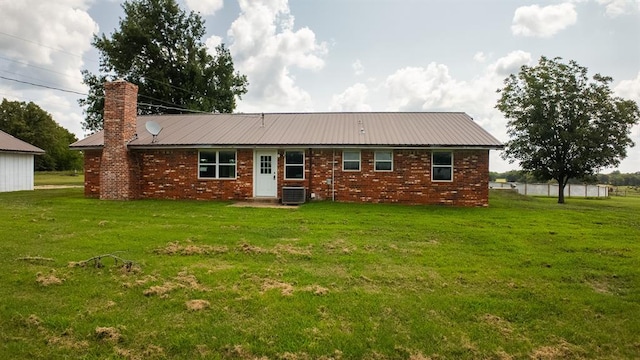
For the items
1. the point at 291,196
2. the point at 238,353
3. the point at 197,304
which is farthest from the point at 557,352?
the point at 291,196

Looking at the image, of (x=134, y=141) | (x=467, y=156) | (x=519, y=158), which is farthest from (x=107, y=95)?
(x=519, y=158)

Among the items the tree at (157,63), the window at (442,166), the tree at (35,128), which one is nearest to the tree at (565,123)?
the window at (442,166)

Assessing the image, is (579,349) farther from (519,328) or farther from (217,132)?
(217,132)

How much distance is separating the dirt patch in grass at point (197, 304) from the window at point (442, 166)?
36.7 feet

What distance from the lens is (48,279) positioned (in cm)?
479

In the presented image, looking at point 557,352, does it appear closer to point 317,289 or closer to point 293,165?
point 317,289

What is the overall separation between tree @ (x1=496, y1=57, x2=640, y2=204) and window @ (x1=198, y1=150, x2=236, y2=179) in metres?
14.6

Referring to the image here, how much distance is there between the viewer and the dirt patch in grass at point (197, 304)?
4.01 m

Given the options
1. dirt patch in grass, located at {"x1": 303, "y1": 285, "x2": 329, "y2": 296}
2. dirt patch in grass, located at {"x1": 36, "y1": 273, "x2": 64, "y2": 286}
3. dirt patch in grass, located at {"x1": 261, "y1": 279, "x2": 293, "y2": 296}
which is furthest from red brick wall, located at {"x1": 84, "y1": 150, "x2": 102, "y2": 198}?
dirt patch in grass, located at {"x1": 303, "y1": 285, "x2": 329, "y2": 296}

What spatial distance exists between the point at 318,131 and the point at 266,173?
2.90 meters

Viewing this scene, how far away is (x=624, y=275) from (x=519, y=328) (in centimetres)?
304

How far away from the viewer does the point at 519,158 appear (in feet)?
62.8

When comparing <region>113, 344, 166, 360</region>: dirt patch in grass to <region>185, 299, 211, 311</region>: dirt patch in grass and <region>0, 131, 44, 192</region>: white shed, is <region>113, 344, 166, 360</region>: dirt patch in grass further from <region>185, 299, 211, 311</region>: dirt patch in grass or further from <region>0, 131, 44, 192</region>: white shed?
<region>0, 131, 44, 192</region>: white shed

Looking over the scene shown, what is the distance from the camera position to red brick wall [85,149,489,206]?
13.6 metres
